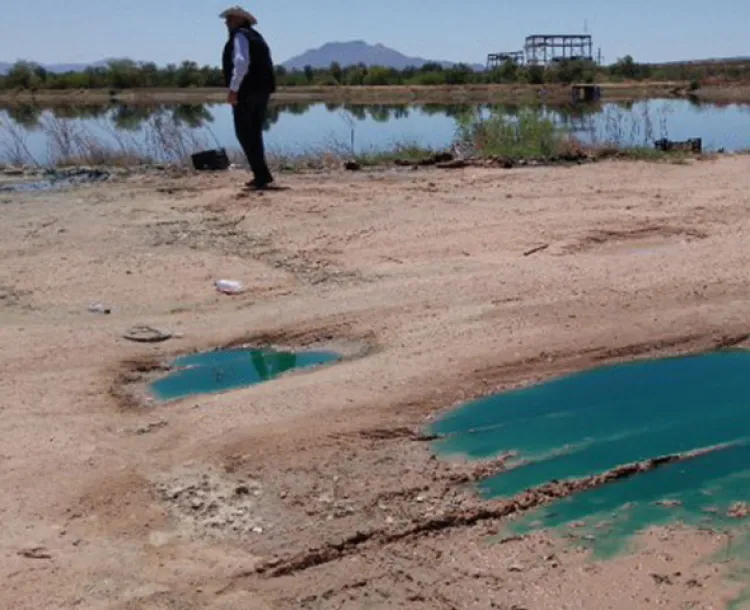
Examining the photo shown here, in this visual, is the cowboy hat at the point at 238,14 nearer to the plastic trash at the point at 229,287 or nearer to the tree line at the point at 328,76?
the plastic trash at the point at 229,287

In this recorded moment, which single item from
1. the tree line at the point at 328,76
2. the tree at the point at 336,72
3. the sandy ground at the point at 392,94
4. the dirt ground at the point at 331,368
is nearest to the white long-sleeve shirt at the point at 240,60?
the dirt ground at the point at 331,368

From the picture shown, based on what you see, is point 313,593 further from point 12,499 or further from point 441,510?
point 12,499

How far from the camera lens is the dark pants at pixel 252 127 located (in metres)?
12.3

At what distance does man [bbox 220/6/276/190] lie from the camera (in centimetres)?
1216

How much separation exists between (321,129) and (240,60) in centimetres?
1618

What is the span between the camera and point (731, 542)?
4.29 meters

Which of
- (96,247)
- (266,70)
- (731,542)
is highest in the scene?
(266,70)

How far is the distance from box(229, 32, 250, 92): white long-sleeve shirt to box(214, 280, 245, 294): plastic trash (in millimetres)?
4453

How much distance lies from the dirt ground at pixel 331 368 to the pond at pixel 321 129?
585 cm

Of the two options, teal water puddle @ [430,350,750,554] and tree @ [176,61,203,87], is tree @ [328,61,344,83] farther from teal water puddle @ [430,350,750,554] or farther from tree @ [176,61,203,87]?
teal water puddle @ [430,350,750,554]

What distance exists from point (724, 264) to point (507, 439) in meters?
3.72

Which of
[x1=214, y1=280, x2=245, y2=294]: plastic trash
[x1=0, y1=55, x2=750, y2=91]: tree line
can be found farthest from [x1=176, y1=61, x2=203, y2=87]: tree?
[x1=214, y1=280, x2=245, y2=294]: plastic trash

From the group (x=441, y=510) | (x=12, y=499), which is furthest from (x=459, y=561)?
(x=12, y=499)

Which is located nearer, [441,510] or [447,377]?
[441,510]
